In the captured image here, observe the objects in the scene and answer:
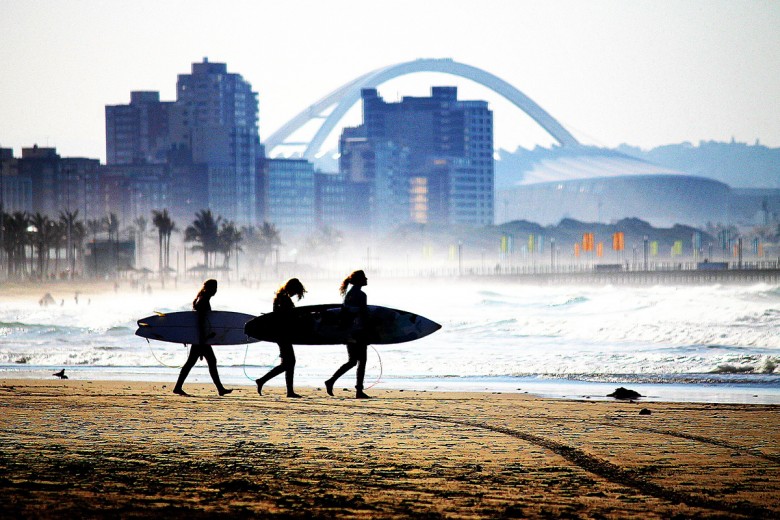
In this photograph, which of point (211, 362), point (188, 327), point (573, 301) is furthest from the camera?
point (573, 301)

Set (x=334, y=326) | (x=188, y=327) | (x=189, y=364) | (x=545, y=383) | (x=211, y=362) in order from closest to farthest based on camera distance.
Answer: (x=211, y=362) < (x=189, y=364) < (x=334, y=326) < (x=188, y=327) < (x=545, y=383)

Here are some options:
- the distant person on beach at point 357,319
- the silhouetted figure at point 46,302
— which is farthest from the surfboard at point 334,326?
the silhouetted figure at point 46,302

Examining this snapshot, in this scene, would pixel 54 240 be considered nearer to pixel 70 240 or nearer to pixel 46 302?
pixel 70 240

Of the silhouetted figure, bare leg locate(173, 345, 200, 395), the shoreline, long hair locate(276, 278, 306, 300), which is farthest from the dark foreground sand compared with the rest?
the silhouetted figure

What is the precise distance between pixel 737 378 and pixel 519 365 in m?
5.96

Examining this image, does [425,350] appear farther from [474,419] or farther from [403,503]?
[403,503]

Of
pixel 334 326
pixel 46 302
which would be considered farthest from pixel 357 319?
pixel 46 302

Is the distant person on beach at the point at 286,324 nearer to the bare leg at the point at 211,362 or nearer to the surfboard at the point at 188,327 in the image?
the bare leg at the point at 211,362

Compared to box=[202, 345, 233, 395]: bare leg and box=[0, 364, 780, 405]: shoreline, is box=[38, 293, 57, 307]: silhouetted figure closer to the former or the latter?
box=[0, 364, 780, 405]: shoreline

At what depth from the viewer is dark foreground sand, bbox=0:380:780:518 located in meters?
8.68

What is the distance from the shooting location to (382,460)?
10727 mm

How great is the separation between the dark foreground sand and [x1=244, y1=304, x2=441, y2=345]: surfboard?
1.15m

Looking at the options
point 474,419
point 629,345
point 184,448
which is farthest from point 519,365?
point 184,448

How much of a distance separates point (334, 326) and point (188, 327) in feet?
10.0
